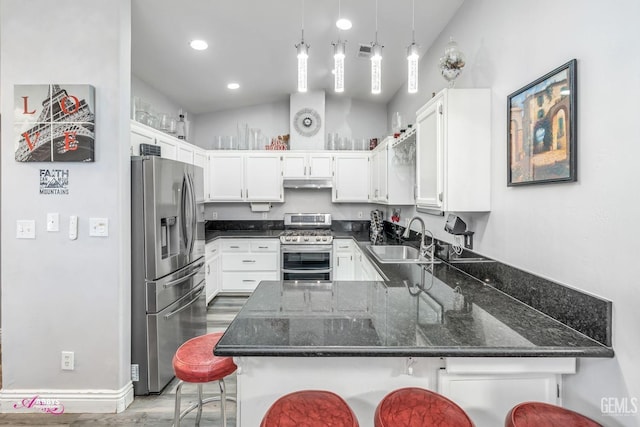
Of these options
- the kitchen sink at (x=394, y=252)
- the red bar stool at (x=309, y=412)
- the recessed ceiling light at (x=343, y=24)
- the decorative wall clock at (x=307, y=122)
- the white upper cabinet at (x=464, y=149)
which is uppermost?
the recessed ceiling light at (x=343, y=24)

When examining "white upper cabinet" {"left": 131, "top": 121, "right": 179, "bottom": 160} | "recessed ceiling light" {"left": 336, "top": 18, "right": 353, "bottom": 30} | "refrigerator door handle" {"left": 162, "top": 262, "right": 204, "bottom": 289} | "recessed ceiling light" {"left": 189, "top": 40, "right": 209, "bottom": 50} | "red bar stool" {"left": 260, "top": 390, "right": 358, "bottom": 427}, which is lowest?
"red bar stool" {"left": 260, "top": 390, "right": 358, "bottom": 427}

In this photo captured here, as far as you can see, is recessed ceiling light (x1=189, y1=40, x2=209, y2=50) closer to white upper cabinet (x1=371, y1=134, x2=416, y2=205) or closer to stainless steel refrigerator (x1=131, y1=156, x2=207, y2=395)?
stainless steel refrigerator (x1=131, y1=156, x2=207, y2=395)

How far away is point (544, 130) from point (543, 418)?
47.9 inches

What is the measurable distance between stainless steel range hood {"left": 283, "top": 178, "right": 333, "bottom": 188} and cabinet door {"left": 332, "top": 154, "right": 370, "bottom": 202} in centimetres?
12

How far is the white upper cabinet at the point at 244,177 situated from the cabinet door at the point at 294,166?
0.24 feet

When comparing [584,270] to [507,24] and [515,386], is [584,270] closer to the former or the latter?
[515,386]

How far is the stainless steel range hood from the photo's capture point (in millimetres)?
4730

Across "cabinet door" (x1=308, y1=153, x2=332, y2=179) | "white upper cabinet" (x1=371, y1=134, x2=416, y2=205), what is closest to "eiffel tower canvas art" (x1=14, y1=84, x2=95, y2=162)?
"white upper cabinet" (x1=371, y1=134, x2=416, y2=205)

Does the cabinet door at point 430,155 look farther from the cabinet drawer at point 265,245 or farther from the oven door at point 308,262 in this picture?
the cabinet drawer at point 265,245

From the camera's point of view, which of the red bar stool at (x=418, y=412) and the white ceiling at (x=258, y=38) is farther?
the white ceiling at (x=258, y=38)

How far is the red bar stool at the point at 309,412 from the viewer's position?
107 centimetres

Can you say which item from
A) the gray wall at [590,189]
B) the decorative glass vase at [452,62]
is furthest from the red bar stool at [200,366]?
the decorative glass vase at [452,62]

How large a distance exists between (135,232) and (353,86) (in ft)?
11.1

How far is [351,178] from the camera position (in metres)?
4.75
